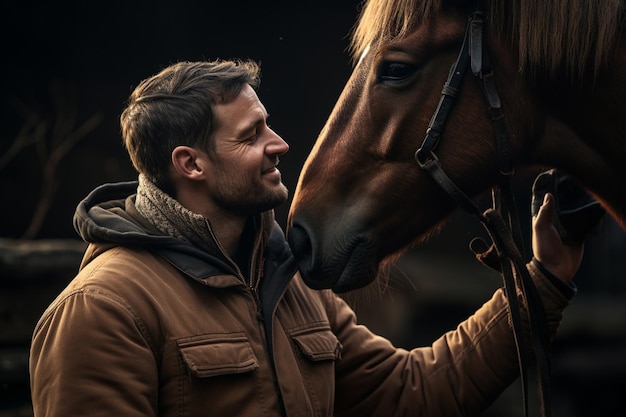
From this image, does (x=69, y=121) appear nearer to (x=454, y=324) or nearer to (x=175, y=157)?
(x=454, y=324)

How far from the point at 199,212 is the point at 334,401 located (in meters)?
0.66

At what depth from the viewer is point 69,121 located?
18.6 ft

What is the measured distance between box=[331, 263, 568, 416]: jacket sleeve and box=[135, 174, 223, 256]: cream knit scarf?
54 cm

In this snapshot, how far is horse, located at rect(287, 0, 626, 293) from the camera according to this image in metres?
1.96

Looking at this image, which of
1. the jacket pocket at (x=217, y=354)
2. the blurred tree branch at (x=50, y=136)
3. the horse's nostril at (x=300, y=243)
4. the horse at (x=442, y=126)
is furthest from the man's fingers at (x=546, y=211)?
the blurred tree branch at (x=50, y=136)

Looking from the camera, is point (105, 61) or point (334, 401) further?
point (105, 61)

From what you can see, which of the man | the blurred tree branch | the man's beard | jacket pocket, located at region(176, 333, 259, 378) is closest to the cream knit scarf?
the man

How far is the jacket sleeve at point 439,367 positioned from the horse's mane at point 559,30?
57 cm

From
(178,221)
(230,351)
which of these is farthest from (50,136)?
(230,351)

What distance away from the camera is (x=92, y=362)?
1.80 m

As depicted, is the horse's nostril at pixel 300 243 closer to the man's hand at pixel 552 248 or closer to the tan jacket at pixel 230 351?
the tan jacket at pixel 230 351

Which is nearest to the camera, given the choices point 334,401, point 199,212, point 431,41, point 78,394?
point 78,394

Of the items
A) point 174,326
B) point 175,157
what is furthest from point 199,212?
point 174,326

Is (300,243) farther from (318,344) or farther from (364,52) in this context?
(364,52)
